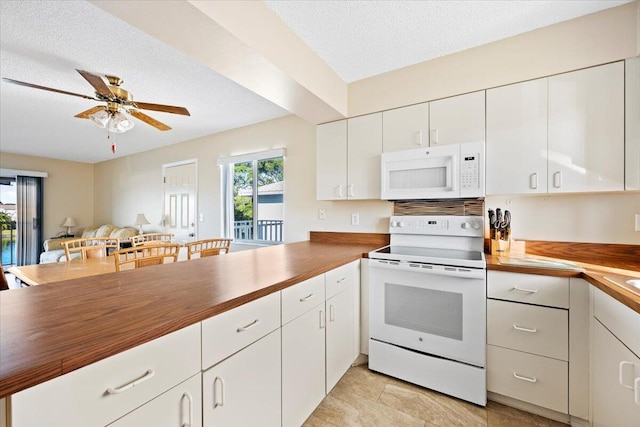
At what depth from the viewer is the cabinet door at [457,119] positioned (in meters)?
1.91

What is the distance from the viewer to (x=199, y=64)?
211 cm

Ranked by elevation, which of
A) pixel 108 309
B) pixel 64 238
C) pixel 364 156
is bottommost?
pixel 64 238

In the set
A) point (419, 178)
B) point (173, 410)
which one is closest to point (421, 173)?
point (419, 178)

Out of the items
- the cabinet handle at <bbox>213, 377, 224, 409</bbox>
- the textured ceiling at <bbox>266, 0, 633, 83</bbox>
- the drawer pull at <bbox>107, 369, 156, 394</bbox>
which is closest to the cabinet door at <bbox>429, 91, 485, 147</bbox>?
the textured ceiling at <bbox>266, 0, 633, 83</bbox>

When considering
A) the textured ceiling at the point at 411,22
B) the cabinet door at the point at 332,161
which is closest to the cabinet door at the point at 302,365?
the cabinet door at the point at 332,161

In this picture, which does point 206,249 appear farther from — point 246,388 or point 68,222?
point 68,222

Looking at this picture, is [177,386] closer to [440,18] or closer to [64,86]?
[440,18]

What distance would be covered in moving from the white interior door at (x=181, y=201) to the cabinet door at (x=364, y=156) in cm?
268

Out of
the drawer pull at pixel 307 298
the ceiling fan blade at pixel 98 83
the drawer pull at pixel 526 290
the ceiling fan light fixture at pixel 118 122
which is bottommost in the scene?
the drawer pull at pixel 307 298

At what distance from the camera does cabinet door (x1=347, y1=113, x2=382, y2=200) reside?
2309mm

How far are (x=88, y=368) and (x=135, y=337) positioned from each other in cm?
10

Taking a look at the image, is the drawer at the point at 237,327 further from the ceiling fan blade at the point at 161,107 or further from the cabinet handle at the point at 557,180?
the ceiling fan blade at the point at 161,107

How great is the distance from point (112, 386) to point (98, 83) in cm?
217

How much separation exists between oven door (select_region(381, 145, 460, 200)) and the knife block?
1.45 ft
